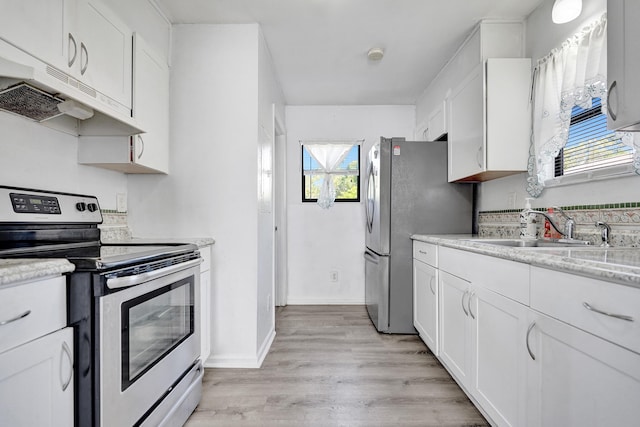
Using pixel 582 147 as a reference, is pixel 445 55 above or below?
above

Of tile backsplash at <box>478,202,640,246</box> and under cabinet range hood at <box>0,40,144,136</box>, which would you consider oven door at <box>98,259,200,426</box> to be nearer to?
under cabinet range hood at <box>0,40,144,136</box>

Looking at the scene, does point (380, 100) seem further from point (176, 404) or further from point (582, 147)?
point (176, 404)

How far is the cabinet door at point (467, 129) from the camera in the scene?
219 cm

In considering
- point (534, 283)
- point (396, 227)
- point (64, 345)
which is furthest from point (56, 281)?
point (396, 227)

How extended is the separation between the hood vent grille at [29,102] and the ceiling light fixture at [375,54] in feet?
7.17

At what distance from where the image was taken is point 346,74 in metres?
3.09

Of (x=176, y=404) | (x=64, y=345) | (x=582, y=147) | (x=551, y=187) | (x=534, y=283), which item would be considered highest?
(x=582, y=147)

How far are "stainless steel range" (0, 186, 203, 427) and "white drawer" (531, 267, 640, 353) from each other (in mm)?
1478

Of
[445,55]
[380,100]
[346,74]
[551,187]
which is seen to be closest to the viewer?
[551,187]

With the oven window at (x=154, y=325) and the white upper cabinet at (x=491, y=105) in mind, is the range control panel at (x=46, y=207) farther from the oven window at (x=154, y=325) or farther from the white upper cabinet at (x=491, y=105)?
the white upper cabinet at (x=491, y=105)

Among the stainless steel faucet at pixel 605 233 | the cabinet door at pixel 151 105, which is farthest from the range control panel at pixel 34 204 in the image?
the stainless steel faucet at pixel 605 233

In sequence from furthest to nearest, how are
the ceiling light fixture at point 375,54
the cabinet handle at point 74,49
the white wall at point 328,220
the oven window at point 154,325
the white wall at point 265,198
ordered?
the white wall at point 328,220 < the ceiling light fixture at point 375,54 < the white wall at point 265,198 < the cabinet handle at point 74,49 < the oven window at point 154,325

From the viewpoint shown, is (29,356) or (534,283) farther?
(534,283)

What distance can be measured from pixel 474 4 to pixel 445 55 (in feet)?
2.24
